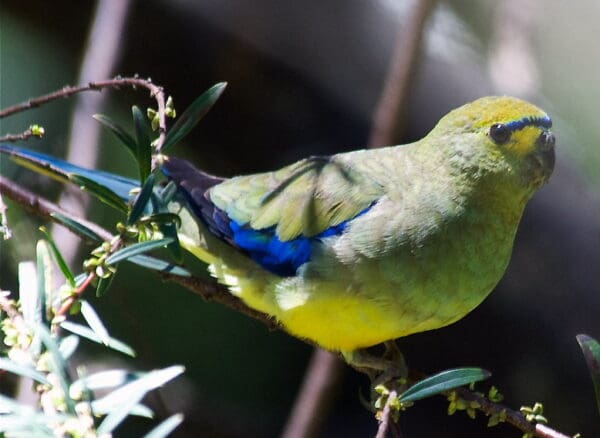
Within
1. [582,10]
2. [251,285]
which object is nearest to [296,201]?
[251,285]

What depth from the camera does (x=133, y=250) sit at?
5.23 ft

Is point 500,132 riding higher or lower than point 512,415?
higher

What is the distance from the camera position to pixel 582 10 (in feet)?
24.1

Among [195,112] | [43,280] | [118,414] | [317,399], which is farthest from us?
[317,399]

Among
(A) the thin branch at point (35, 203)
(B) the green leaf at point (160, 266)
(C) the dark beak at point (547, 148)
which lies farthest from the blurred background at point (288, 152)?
(B) the green leaf at point (160, 266)

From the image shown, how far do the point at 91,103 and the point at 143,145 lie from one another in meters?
1.61

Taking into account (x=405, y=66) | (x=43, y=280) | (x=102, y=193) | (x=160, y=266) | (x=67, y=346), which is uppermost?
(x=405, y=66)

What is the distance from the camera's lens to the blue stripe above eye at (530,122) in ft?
7.48

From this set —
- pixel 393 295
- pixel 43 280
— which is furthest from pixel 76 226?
pixel 393 295

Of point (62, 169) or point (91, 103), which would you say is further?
point (91, 103)

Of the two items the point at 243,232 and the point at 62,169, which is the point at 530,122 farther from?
the point at 62,169

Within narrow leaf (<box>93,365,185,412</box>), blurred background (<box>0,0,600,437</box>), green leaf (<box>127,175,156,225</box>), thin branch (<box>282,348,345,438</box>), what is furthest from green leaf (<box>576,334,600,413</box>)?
blurred background (<box>0,0,600,437</box>)

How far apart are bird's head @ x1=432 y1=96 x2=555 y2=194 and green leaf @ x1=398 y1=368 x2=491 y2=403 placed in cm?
91

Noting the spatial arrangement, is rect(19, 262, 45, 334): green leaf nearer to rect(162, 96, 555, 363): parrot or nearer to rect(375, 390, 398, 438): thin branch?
rect(375, 390, 398, 438): thin branch
